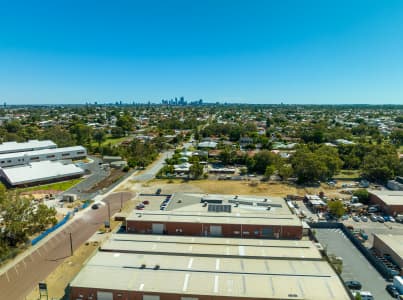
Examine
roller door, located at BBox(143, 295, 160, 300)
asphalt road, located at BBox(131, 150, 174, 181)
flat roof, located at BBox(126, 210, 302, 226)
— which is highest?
flat roof, located at BBox(126, 210, 302, 226)

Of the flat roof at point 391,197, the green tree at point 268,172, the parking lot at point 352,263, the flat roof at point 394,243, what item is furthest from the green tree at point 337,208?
the green tree at point 268,172

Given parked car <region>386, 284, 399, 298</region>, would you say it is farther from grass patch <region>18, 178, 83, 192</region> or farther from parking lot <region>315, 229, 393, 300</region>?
grass patch <region>18, 178, 83, 192</region>

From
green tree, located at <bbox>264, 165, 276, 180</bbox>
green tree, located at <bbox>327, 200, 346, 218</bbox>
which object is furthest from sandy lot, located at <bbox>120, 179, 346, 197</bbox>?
green tree, located at <bbox>327, 200, 346, 218</bbox>

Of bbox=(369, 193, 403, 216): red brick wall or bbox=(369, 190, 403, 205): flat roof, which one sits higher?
bbox=(369, 190, 403, 205): flat roof

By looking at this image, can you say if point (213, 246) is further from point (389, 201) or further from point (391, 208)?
point (389, 201)

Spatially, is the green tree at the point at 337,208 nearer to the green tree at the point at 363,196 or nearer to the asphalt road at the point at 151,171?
the green tree at the point at 363,196
